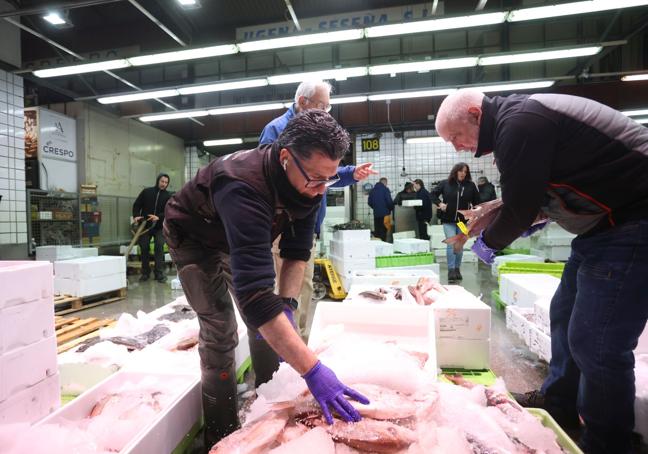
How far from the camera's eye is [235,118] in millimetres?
10922

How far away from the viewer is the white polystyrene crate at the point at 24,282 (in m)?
1.49

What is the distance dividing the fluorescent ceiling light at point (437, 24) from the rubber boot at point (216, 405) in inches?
192

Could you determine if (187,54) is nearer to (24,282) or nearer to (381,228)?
(24,282)

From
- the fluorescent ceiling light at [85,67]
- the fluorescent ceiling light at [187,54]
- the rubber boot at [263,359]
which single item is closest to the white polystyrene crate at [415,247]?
the rubber boot at [263,359]

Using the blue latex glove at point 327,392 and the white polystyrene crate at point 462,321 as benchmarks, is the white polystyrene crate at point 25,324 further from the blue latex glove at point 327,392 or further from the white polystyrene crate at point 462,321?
the white polystyrene crate at point 462,321

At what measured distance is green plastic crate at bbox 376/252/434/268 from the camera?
506 cm

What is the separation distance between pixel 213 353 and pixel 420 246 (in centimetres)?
441

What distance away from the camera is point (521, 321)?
2.75m

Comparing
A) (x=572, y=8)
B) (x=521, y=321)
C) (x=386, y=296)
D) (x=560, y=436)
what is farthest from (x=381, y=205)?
(x=560, y=436)

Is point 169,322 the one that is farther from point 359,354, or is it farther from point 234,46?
point 234,46

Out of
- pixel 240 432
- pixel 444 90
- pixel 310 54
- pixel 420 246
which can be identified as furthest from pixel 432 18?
pixel 310 54

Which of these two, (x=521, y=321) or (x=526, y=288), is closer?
(x=521, y=321)

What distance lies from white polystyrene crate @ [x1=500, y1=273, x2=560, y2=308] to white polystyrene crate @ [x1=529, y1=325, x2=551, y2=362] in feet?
1.20

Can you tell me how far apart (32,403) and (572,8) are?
6.45 m
